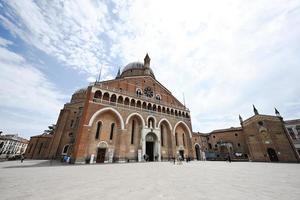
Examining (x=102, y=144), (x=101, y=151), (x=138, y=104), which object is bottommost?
(x=101, y=151)

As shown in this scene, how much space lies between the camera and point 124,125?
2073 cm

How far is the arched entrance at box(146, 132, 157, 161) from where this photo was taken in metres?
23.4

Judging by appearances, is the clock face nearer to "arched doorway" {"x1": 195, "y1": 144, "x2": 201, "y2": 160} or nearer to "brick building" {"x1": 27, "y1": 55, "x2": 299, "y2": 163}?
"brick building" {"x1": 27, "y1": 55, "x2": 299, "y2": 163}

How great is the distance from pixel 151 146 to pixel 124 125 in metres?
7.26

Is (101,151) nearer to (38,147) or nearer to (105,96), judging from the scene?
(105,96)

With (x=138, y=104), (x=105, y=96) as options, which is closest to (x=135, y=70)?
(x=138, y=104)

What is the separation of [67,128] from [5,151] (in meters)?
47.7

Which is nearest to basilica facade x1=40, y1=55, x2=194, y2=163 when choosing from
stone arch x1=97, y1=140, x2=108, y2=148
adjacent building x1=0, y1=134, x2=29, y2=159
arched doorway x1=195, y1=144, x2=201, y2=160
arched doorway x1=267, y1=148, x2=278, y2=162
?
stone arch x1=97, y1=140, x2=108, y2=148

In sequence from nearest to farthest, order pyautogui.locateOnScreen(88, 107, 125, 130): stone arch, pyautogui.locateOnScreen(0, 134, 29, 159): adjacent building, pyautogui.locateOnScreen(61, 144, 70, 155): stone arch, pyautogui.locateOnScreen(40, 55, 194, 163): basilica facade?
pyautogui.locateOnScreen(88, 107, 125, 130): stone arch, pyautogui.locateOnScreen(40, 55, 194, 163): basilica facade, pyautogui.locateOnScreen(61, 144, 70, 155): stone arch, pyautogui.locateOnScreen(0, 134, 29, 159): adjacent building

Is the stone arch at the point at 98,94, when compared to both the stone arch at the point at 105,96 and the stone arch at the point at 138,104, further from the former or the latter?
the stone arch at the point at 138,104

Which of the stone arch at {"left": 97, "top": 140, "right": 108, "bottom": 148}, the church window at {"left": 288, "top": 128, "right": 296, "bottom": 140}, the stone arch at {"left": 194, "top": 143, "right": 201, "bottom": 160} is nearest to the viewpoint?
the stone arch at {"left": 97, "top": 140, "right": 108, "bottom": 148}

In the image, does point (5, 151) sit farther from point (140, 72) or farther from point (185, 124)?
point (185, 124)

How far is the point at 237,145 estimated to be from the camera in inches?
1259

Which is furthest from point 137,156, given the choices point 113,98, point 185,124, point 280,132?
point 280,132
